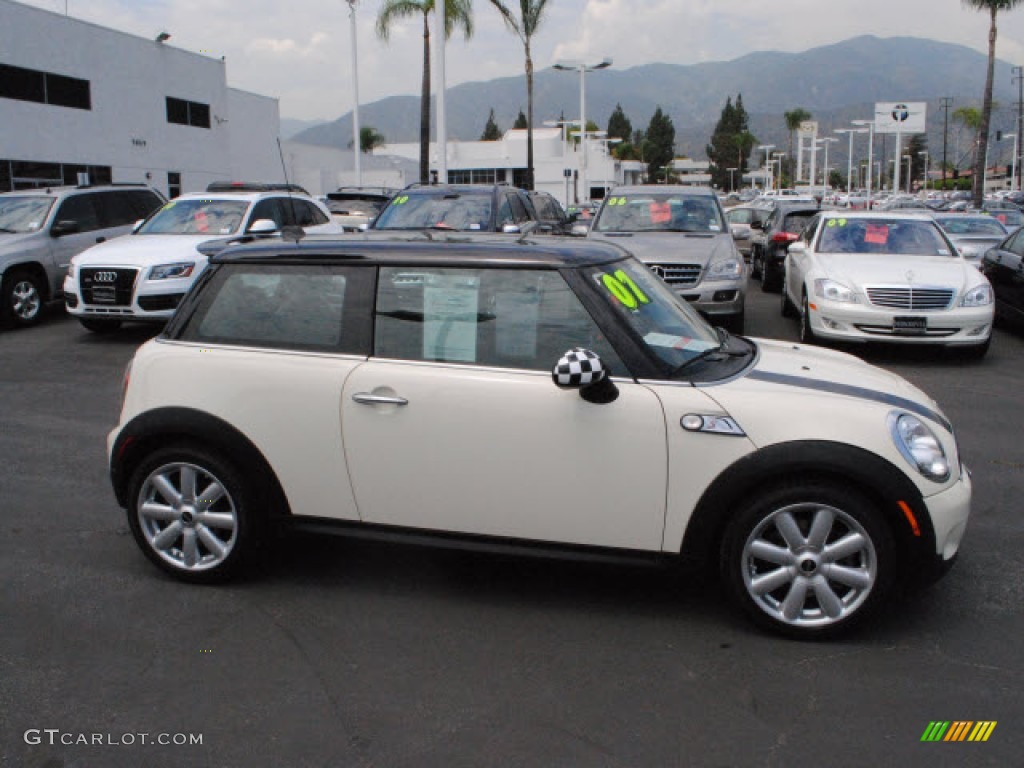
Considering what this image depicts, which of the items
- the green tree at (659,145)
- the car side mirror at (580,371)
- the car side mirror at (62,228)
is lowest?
the car side mirror at (580,371)

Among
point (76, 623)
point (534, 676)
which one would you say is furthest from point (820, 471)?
point (76, 623)

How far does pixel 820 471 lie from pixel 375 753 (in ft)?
6.37

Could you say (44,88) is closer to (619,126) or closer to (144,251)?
(144,251)

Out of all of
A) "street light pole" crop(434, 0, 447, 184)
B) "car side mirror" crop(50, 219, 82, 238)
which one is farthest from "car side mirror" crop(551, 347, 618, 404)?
"street light pole" crop(434, 0, 447, 184)

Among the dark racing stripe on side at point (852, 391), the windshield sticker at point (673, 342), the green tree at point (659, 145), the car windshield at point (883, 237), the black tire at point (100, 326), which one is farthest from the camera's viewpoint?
the green tree at point (659, 145)

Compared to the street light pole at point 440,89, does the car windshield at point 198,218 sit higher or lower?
lower

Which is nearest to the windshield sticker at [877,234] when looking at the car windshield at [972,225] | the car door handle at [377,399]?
the car windshield at [972,225]

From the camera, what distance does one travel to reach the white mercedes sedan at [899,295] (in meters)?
9.55

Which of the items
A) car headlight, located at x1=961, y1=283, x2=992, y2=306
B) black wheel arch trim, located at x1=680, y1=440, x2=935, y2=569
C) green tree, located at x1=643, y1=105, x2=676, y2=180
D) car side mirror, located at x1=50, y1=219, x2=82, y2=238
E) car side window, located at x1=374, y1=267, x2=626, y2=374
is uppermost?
green tree, located at x1=643, y1=105, x2=676, y2=180

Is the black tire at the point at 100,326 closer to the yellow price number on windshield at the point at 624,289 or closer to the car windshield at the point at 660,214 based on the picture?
the car windshield at the point at 660,214

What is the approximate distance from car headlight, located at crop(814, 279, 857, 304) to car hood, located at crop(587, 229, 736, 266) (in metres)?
1.11

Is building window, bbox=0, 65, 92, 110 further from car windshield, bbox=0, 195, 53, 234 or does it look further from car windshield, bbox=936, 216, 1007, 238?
car windshield, bbox=936, 216, 1007, 238

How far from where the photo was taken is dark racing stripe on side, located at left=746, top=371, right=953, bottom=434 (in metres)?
3.89

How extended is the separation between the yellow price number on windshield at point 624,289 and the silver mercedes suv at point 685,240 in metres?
4.46
